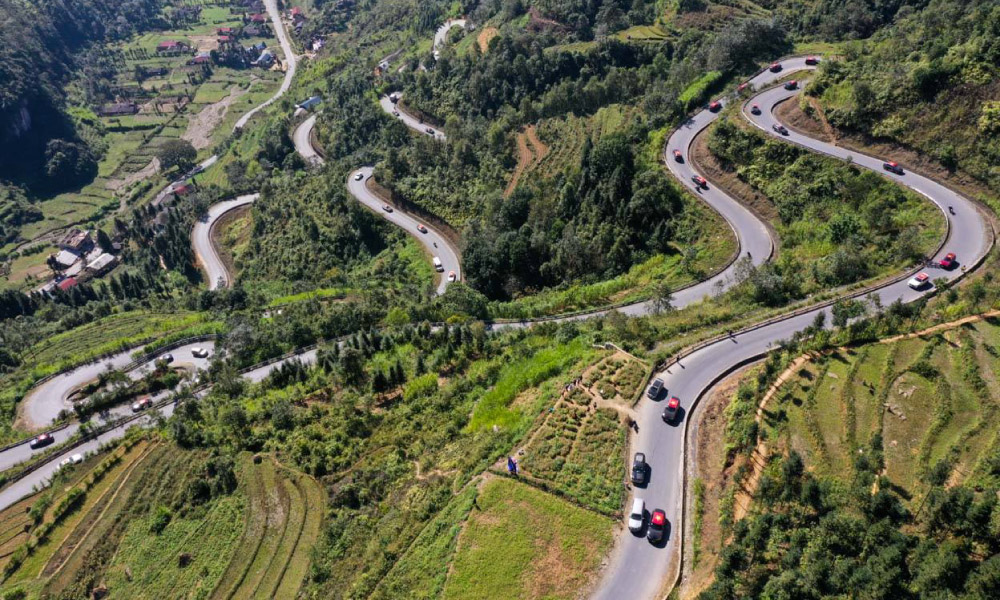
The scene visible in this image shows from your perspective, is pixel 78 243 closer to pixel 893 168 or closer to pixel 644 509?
pixel 644 509

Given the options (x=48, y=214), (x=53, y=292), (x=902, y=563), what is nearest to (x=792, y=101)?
(x=902, y=563)

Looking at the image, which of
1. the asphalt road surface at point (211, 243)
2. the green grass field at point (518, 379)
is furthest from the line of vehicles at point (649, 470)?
the asphalt road surface at point (211, 243)

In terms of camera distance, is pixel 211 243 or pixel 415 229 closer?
pixel 415 229

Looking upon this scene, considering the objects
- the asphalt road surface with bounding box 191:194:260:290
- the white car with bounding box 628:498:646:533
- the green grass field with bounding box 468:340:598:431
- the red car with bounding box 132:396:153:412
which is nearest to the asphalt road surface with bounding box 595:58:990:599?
the white car with bounding box 628:498:646:533

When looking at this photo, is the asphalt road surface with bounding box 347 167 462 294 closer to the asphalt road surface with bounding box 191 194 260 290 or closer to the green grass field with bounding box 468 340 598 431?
the asphalt road surface with bounding box 191 194 260 290

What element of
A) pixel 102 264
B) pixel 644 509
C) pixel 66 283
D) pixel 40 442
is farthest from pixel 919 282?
pixel 66 283

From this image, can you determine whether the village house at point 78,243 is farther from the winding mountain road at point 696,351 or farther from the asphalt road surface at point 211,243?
the winding mountain road at point 696,351
